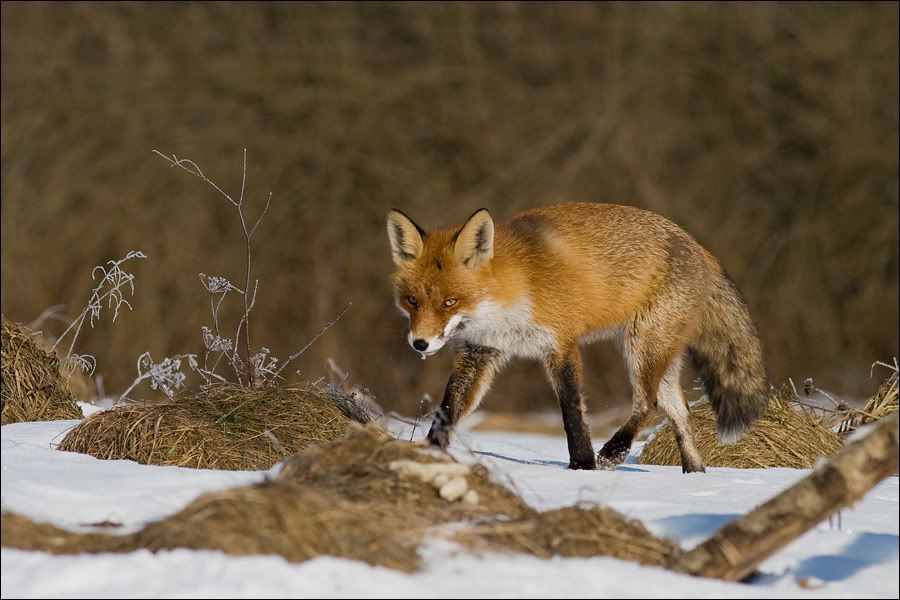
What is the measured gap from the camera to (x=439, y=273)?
18.4ft

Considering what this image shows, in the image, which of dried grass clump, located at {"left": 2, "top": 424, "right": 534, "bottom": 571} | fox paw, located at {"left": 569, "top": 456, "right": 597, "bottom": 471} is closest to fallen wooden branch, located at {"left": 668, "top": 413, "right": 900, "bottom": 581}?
dried grass clump, located at {"left": 2, "top": 424, "right": 534, "bottom": 571}

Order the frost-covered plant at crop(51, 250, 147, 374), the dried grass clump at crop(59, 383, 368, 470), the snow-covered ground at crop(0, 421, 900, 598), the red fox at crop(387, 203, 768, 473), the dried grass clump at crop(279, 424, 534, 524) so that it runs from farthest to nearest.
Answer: the red fox at crop(387, 203, 768, 473) < the frost-covered plant at crop(51, 250, 147, 374) < the dried grass clump at crop(59, 383, 368, 470) < the dried grass clump at crop(279, 424, 534, 524) < the snow-covered ground at crop(0, 421, 900, 598)

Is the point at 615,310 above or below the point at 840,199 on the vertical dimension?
above

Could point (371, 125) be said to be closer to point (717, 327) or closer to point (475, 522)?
point (717, 327)

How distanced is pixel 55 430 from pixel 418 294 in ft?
5.21

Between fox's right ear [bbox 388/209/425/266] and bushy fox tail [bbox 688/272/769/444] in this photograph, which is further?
bushy fox tail [bbox 688/272/769/444]

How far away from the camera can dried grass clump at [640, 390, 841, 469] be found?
19.9ft

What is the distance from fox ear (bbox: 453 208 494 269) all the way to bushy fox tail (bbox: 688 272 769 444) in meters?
1.25

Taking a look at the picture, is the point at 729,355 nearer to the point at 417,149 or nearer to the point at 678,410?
the point at 678,410

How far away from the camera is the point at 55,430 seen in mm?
5078

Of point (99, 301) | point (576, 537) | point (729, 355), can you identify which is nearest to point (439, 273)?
point (99, 301)

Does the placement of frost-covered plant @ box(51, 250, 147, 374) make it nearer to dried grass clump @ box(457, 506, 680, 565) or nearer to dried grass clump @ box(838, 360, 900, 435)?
dried grass clump @ box(457, 506, 680, 565)

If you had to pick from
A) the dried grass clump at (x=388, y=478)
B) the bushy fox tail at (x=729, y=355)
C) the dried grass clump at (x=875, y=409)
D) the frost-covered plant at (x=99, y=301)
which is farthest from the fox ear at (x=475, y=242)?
the dried grass clump at (x=875, y=409)

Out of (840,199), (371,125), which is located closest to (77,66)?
(371,125)
